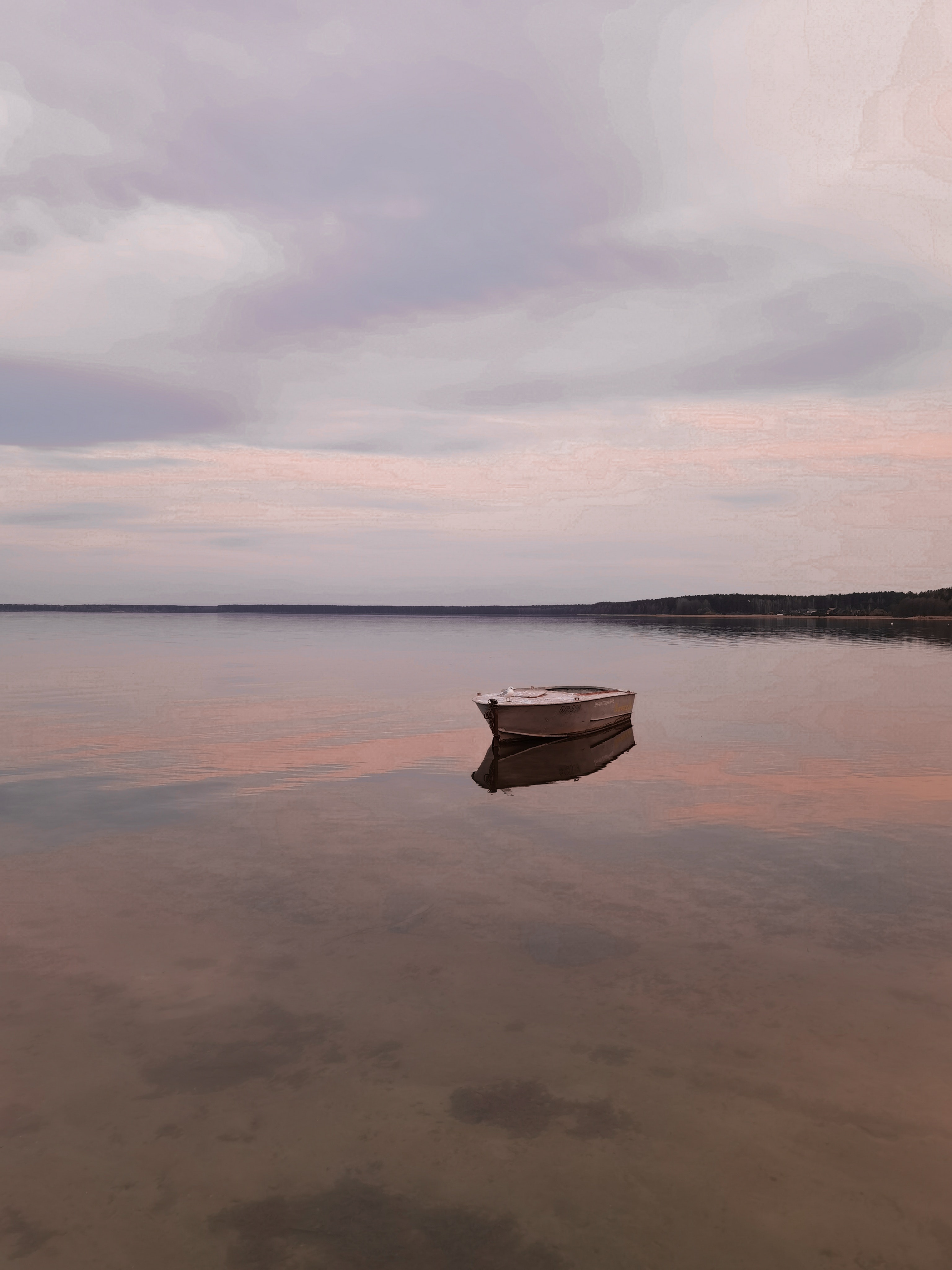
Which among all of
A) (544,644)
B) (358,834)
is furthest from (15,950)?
(544,644)

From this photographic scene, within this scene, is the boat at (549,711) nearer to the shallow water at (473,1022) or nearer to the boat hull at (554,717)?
the boat hull at (554,717)

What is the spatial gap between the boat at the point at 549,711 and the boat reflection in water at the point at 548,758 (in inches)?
20.4

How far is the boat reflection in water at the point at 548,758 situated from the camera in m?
30.4

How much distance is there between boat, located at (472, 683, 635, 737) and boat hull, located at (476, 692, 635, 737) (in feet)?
0.06

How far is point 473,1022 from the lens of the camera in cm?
1143

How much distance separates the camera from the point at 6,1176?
8.30 metres

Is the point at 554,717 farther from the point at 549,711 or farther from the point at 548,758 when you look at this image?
the point at 548,758

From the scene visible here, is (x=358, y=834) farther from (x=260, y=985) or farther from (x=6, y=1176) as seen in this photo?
(x=6, y=1176)

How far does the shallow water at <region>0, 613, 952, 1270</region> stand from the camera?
7.73 m

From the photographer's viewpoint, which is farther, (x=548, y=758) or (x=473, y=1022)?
(x=548, y=758)

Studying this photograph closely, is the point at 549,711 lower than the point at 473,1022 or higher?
higher

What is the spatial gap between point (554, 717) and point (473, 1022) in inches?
996

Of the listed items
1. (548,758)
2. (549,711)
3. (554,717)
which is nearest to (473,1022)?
(548,758)

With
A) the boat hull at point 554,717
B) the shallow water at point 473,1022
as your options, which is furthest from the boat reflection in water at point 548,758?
the shallow water at point 473,1022
